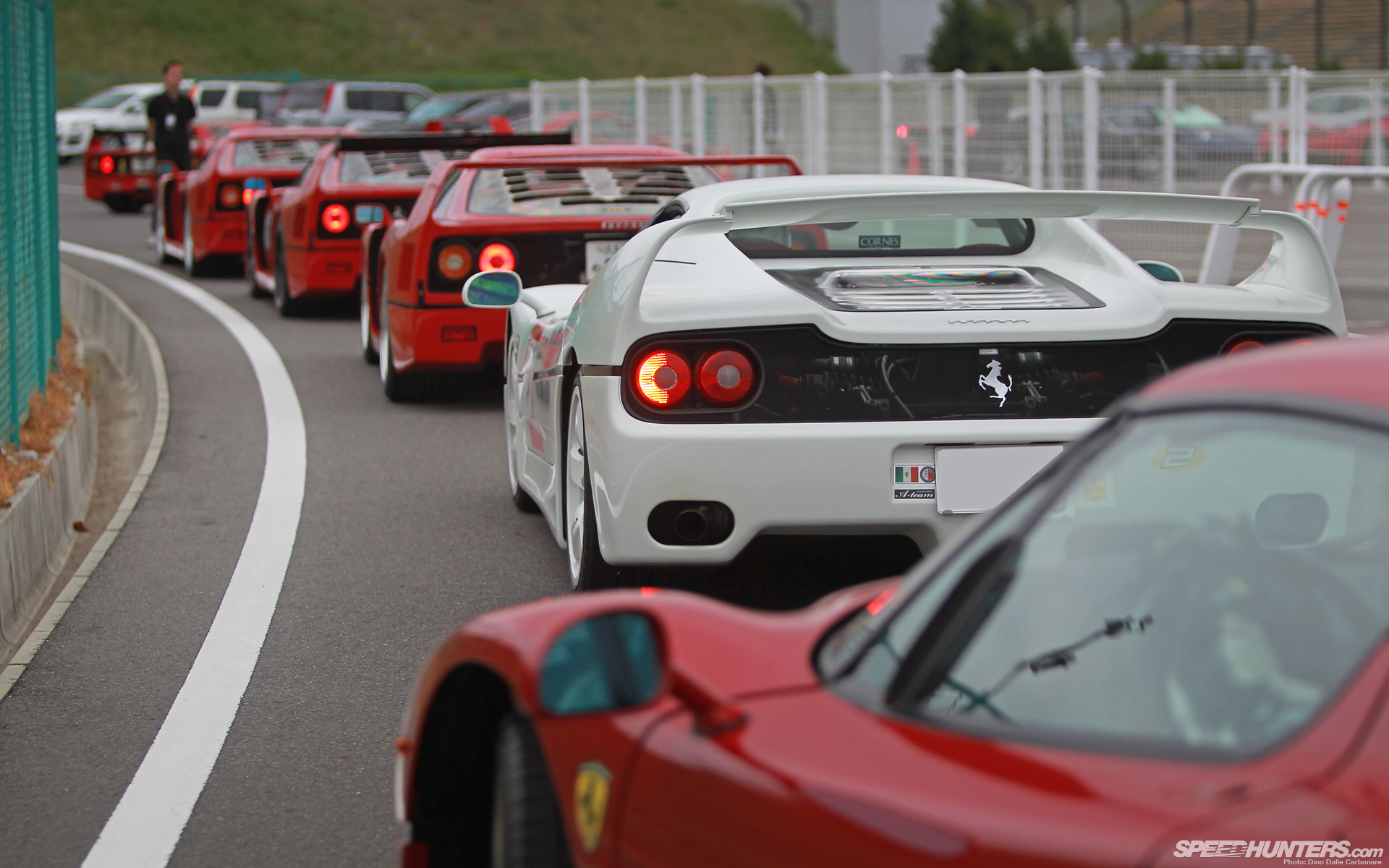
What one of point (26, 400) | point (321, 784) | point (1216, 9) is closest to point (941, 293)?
point (321, 784)

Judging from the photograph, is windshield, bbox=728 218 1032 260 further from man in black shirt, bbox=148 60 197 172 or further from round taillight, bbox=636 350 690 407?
man in black shirt, bbox=148 60 197 172

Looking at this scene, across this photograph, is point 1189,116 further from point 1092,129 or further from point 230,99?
point 230,99

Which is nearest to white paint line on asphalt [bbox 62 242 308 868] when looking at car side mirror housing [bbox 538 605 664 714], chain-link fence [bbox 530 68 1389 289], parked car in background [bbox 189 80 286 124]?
car side mirror housing [bbox 538 605 664 714]

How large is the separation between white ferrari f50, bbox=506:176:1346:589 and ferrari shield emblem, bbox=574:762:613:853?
7.64ft

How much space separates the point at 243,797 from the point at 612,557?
116cm

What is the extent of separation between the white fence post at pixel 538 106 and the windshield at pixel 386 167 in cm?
1501

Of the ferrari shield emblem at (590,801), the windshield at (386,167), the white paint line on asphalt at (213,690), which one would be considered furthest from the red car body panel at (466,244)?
the ferrari shield emblem at (590,801)

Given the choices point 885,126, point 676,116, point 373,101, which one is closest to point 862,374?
point 885,126

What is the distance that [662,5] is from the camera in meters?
86.8

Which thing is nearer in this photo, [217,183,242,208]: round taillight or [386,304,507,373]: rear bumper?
[386,304,507,373]: rear bumper

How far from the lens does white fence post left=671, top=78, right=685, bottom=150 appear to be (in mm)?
23375

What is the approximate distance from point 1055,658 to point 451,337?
293 inches

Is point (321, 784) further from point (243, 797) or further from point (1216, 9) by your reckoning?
point (1216, 9)

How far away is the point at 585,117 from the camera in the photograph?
26469 mm
